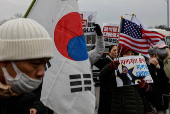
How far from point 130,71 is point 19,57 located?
9.07 ft

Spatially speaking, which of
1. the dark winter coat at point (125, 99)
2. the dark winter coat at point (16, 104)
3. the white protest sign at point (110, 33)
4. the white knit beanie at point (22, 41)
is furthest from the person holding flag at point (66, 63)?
the white protest sign at point (110, 33)

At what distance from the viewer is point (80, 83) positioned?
3.16 meters

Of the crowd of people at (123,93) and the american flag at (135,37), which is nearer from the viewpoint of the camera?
the crowd of people at (123,93)

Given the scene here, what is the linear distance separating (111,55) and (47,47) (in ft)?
11.1

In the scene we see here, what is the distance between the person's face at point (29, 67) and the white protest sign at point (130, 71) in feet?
7.79

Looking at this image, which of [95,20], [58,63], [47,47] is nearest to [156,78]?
[95,20]

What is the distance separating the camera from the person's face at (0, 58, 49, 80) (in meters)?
1.75

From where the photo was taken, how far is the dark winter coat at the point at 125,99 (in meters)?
3.99

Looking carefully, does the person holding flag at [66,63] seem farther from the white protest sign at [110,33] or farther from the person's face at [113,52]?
the white protest sign at [110,33]

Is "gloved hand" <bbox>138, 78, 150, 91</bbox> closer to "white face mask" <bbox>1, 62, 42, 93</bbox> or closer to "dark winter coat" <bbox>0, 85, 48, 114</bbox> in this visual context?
"dark winter coat" <bbox>0, 85, 48, 114</bbox>

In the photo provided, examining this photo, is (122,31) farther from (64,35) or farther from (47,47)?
(47,47)

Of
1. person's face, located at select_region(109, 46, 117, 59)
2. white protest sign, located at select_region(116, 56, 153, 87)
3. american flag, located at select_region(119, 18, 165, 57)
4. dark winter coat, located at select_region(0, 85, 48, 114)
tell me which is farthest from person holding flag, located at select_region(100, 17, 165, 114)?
dark winter coat, located at select_region(0, 85, 48, 114)

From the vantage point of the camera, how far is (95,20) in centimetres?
576

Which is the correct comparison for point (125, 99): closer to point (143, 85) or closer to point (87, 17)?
point (143, 85)
